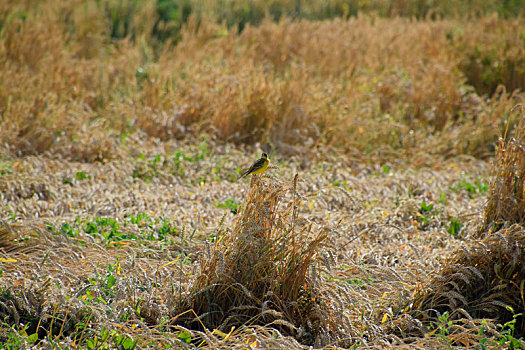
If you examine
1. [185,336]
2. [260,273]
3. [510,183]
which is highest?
[510,183]

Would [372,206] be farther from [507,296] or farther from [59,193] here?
[59,193]

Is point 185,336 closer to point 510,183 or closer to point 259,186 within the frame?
point 259,186

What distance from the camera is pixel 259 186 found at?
3.40m

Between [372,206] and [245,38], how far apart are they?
259 inches

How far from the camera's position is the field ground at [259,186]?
11.2 ft

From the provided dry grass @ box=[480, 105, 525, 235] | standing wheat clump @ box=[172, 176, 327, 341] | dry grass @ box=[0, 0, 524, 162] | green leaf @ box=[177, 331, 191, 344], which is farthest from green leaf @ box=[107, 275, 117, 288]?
dry grass @ box=[0, 0, 524, 162]

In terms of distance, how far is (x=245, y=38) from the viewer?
36.9 ft

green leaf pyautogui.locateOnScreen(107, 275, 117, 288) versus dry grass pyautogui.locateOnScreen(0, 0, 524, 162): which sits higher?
dry grass pyautogui.locateOnScreen(0, 0, 524, 162)

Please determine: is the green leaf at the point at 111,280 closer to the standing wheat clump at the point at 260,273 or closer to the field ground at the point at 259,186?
the field ground at the point at 259,186

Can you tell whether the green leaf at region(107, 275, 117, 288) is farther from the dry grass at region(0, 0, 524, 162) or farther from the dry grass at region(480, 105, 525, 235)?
the dry grass at region(0, 0, 524, 162)

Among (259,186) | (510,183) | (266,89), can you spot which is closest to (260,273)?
(259,186)

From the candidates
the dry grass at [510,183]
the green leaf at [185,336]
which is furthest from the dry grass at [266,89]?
the green leaf at [185,336]

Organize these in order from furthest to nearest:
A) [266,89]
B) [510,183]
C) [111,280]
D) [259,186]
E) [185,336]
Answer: [266,89], [510,183], [111,280], [259,186], [185,336]

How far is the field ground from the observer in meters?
3.42
